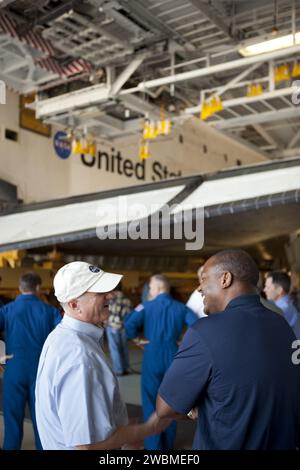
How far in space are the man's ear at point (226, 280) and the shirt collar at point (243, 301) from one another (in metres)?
0.06

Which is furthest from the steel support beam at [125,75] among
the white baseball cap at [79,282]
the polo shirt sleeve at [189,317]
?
the white baseball cap at [79,282]

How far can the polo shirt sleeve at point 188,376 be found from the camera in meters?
1.66

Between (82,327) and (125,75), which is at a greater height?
(125,75)

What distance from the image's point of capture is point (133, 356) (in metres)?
10.9

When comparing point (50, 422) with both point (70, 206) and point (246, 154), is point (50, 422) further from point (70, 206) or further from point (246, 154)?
point (246, 154)

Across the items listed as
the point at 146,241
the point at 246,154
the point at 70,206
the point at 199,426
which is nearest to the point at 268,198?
the point at 70,206

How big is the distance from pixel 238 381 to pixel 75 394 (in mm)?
560

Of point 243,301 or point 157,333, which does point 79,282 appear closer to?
point 243,301

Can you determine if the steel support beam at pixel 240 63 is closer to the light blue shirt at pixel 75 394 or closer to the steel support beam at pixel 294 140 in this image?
the light blue shirt at pixel 75 394

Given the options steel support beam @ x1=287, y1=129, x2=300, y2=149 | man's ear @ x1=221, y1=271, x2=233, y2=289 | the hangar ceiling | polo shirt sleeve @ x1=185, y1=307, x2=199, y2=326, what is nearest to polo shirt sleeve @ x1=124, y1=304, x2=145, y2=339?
polo shirt sleeve @ x1=185, y1=307, x2=199, y2=326

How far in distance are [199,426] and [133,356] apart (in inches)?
368

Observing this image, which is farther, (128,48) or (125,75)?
(125,75)

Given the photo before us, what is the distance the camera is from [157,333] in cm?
488

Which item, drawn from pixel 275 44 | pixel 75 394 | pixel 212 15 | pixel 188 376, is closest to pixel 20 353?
pixel 75 394
